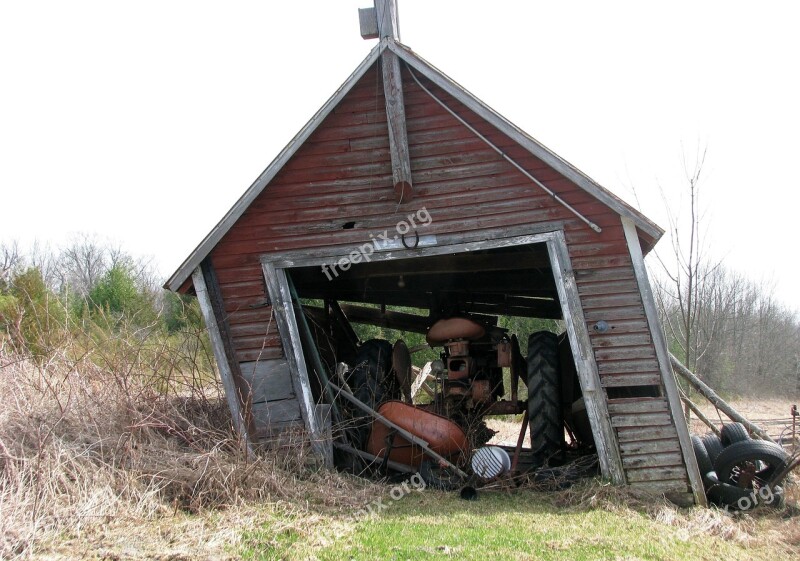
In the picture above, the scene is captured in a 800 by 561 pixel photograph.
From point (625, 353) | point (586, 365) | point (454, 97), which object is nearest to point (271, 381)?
point (586, 365)

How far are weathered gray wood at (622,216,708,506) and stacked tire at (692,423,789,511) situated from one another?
0.26 metres

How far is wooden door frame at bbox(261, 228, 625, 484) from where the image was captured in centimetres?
714

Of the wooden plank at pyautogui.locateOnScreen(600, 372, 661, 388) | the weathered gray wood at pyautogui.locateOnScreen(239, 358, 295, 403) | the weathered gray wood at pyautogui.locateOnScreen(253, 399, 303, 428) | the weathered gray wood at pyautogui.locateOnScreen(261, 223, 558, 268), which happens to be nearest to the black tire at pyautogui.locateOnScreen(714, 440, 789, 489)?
the wooden plank at pyautogui.locateOnScreen(600, 372, 661, 388)

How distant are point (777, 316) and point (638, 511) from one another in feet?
154

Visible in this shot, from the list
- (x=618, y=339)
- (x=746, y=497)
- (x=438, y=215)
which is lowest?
(x=746, y=497)

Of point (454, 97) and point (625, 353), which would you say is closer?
point (625, 353)

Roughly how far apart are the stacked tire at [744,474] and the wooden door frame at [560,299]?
0.99 m

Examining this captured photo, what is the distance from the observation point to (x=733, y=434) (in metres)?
7.95

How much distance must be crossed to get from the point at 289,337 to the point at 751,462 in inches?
193

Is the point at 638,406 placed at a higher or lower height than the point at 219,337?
lower

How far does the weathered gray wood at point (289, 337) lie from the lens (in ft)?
25.2

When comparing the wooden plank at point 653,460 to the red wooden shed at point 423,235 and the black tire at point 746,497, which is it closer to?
the red wooden shed at point 423,235

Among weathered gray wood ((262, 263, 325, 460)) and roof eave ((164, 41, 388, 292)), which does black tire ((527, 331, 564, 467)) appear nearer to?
weathered gray wood ((262, 263, 325, 460))

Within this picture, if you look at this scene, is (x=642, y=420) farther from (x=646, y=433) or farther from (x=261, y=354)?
(x=261, y=354)
